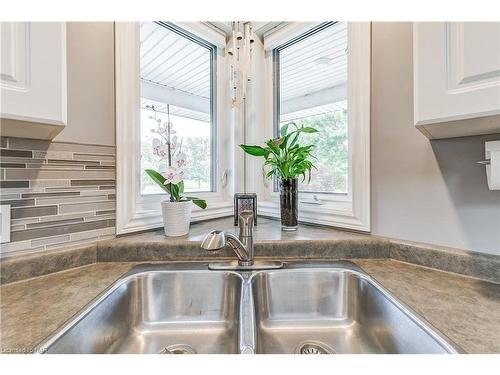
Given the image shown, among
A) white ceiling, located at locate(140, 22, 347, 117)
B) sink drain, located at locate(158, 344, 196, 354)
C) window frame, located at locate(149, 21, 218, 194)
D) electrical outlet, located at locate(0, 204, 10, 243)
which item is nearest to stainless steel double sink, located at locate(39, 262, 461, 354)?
sink drain, located at locate(158, 344, 196, 354)

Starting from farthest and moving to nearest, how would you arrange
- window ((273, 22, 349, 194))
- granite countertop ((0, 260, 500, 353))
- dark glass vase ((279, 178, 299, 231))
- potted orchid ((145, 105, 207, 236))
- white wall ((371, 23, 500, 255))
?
1. window ((273, 22, 349, 194))
2. dark glass vase ((279, 178, 299, 231))
3. potted orchid ((145, 105, 207, 236))
4. white wall ((371, 23, 500, 255))
5. granite countertop ((0, 260, 500, 353))

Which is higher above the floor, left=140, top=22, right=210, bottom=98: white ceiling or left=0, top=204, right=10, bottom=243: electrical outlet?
left=140, top=22, right=210, bottom=98: white ceiling

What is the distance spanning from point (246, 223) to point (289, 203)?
12.8 inches

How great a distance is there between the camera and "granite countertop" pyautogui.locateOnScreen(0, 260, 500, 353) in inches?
18.9

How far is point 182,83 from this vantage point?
1.33 m

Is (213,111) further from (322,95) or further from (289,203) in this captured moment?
(289,203)

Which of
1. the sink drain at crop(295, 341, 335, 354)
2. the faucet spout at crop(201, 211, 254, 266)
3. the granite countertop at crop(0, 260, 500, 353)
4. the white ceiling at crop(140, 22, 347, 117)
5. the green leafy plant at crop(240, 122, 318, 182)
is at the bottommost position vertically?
the sink drain at crop(295, 341, 335, 354)

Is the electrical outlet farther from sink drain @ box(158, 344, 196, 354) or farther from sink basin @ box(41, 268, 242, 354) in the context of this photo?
sink drain @ box(158, 344, 196, 354)

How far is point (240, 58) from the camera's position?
4.33 ft

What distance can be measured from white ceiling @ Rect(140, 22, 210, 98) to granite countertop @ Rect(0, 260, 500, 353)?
37.4 inches

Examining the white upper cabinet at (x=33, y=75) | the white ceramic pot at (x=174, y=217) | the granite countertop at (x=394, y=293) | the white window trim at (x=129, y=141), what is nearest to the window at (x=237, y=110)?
the white window trim at (x=129, y=141)

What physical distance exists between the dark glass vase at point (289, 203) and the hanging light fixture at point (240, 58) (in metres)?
0.57

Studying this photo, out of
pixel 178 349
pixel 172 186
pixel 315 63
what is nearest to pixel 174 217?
pixel 172 186

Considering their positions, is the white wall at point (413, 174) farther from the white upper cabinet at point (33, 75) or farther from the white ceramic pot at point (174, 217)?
the white upper cabinet at point (33, 75)
